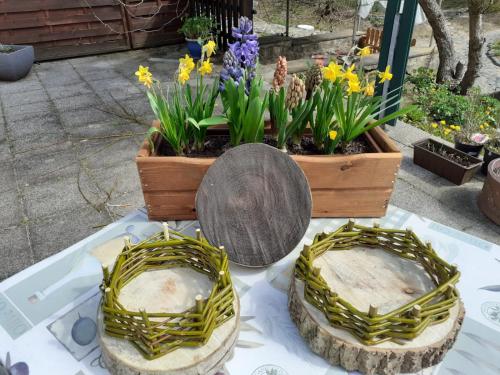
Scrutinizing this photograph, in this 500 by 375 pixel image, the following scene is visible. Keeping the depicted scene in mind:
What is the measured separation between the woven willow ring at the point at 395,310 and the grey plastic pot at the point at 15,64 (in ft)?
15.2

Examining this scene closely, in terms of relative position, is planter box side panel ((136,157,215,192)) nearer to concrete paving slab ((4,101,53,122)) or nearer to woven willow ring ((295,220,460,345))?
woven willow ring ((295,220,460,345))

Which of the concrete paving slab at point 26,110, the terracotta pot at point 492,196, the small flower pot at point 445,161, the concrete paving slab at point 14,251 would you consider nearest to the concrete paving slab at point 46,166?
the concrete paving slab at point 14,251

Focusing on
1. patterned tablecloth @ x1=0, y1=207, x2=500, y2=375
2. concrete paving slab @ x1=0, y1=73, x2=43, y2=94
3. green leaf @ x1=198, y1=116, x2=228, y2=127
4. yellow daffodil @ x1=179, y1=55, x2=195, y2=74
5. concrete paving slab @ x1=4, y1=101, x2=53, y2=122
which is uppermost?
yellow daffodil @ x1=179, y1=55, x2=195, y2=74

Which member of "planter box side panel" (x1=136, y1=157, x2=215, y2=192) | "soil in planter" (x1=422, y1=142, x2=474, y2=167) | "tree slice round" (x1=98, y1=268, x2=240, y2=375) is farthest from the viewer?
"soil in planter" (x1=422, y1=142, x2=474, y2=167)

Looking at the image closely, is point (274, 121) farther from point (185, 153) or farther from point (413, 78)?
point (413, 78)

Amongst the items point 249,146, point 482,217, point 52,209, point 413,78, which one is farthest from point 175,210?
point 413,78

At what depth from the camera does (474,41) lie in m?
5.05

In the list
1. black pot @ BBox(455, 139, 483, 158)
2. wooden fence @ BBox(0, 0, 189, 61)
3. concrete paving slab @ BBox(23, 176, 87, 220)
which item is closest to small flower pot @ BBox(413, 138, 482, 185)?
black pot @ BBox(455, 139, 483, 158)

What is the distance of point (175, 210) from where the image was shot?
4.17 feet

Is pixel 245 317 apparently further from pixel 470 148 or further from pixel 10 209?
pixel 470 148

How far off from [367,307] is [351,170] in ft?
1.74

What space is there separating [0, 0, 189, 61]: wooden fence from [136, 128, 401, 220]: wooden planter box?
5024mm

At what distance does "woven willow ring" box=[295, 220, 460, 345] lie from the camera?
73cm

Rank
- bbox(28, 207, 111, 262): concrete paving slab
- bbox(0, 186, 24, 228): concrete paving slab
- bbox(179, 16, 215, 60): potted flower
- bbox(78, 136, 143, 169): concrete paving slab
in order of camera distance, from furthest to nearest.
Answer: bbox(179, 16, 215, 60): potted flower, bbox(78, 136, 143, 169): concrete paving slab, bbox(0, 186, 24, 228): concrete paving slab, bbox(28, 207, 111, 262): concrete paving slab
